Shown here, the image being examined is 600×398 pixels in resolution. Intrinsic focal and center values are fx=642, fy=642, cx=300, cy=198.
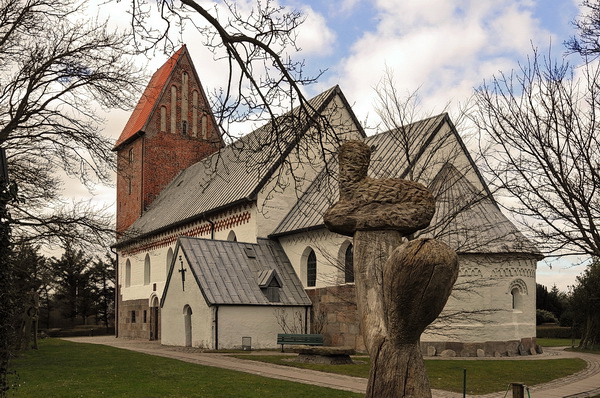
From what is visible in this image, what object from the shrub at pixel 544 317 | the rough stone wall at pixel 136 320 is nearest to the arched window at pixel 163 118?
the rough stone wall at pixel 136 320

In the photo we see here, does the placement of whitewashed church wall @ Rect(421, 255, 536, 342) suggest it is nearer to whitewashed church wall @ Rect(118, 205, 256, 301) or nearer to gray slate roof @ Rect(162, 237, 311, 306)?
gray slate roof @ Rect(162, 237, 311, 306)

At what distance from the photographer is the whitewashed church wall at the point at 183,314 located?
22.9 metres

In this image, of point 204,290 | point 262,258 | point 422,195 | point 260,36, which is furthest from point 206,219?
point 422,195

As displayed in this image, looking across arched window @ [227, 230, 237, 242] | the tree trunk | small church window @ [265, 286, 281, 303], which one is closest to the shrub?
arched window @ [227, 230, 237, 242]

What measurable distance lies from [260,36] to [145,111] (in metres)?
33.0

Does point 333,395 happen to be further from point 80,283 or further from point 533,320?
point 80,283

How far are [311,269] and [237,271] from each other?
288cm

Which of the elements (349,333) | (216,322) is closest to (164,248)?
(216,322)

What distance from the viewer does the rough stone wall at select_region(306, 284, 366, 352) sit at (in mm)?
21688

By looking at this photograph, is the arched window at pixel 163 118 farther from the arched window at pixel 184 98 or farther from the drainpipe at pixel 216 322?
the drainpipe at pixel 216 322

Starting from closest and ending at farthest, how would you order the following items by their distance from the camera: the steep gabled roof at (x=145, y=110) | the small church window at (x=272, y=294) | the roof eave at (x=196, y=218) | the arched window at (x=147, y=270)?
the small church window at (x=272, y=294) < the roof eave at (x=196, y=218) < the arched window at (x=147, y=270) < the steep gabled roof at (x=145, y=110)

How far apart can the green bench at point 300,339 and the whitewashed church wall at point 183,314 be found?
261 cm

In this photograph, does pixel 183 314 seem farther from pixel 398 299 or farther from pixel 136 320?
pixel 398 299

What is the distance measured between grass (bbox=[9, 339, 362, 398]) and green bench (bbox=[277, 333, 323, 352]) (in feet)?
15.0
